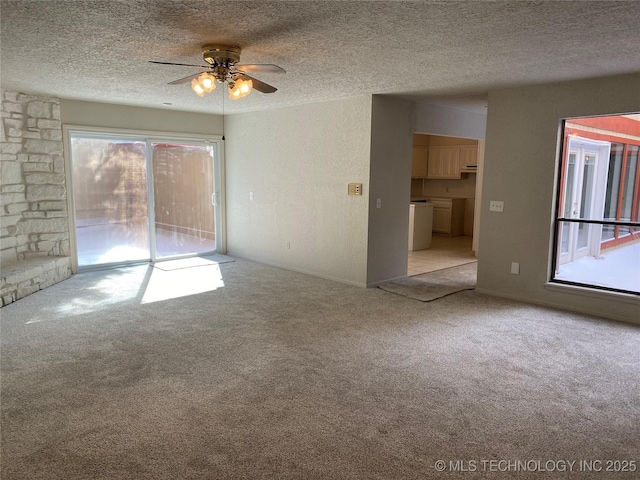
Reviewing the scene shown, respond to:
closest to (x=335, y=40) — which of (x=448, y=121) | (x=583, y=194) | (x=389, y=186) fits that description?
(x=389, y=186)

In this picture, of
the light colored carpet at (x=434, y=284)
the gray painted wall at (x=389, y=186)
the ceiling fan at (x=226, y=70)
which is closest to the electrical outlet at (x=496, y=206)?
the light colored carpet at (x=434, y=284)

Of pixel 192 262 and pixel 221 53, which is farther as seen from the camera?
pixel 192 262

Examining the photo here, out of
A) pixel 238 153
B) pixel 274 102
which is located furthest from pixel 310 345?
pixel 238 153

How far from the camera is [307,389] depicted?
302 centimetres

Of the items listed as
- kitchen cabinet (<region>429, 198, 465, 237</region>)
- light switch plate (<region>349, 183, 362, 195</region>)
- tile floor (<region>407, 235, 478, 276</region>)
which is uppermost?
light switch plate (<region>349, 183, 362, 195</region>)

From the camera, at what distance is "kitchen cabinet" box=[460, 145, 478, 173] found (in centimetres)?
991

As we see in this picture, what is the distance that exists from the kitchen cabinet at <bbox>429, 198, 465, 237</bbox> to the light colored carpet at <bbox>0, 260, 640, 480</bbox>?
5.55m

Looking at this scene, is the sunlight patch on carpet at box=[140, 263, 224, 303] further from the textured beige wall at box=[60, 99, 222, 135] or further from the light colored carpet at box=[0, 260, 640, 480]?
the textured beige wall at box=[60, 99, 222, 135]

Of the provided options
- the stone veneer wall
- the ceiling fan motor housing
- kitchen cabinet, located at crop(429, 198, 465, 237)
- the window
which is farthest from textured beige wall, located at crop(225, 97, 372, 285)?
kitchen cabinet, located at crop(429, 198, 465, 237)

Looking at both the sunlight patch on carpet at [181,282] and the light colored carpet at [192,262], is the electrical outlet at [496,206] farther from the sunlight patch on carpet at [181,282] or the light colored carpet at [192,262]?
the light colored carpet at [192,262]

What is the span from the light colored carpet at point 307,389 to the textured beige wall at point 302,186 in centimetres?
133

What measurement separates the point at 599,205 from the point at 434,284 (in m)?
2.06

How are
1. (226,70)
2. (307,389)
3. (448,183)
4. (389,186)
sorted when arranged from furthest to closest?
(448,183), (389,186), (226,70), (307,389)

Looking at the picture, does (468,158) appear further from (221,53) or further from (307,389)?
(307,389)
